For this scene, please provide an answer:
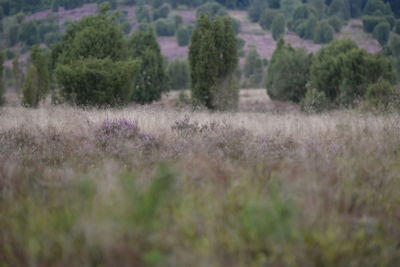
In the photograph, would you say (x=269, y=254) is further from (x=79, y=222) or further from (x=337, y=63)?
(x=337, y=63)

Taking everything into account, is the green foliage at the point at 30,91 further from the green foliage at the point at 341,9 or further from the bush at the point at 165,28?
the green foliage at the point at 341,9

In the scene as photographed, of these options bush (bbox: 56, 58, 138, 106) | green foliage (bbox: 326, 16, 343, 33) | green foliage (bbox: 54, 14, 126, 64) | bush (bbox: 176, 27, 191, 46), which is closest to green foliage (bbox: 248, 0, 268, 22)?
green foliage (bbox: 326, 16, 343, 33)

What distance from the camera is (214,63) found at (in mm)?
15273

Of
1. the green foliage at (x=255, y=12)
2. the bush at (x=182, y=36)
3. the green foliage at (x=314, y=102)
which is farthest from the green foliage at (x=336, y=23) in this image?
the green foliage at (x=314, y=102)

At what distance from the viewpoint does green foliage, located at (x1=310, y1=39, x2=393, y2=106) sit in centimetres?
1666

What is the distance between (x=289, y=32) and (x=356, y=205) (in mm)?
82801

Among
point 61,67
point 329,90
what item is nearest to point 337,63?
point 329,90

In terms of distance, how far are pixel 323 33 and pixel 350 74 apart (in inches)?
2119

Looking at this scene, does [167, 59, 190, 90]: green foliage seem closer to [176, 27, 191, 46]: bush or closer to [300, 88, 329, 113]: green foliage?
[300, 88, 329, 113]: green foliage

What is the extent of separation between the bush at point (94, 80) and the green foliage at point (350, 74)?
9.05 metres

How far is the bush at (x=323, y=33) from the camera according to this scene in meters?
65.9

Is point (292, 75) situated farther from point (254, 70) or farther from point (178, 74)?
point (254, 70)

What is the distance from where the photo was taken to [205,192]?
2.92m

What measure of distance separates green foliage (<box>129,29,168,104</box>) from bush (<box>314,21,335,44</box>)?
4724cm
